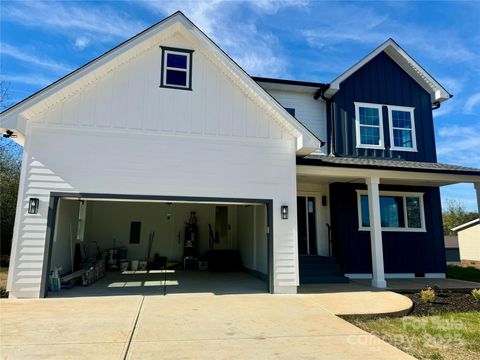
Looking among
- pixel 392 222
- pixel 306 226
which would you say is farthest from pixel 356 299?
pixel 392 222

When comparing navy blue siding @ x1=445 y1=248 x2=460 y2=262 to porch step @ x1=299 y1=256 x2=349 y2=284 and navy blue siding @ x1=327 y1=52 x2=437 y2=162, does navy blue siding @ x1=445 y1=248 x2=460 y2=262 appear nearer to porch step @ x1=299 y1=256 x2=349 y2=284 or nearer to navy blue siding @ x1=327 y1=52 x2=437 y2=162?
navy blue siding @ x1=327 y1=52 x2=437 y2=162

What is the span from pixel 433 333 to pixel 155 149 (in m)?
6.95

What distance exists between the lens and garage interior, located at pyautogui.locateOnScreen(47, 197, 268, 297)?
32.8 ft

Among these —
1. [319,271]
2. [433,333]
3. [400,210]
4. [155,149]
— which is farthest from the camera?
[400,210]

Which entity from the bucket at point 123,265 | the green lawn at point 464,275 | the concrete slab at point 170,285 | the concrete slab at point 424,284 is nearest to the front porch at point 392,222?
the concrete slab at point 424,284

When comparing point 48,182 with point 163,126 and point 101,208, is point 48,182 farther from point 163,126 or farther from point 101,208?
point 101,208

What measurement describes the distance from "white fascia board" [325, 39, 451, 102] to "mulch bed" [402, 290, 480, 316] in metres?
7.24

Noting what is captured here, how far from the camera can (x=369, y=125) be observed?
12.3 metres

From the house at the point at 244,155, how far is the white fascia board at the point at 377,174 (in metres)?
0.05

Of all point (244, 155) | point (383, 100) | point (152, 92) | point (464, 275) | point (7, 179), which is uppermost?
point (383, 100)

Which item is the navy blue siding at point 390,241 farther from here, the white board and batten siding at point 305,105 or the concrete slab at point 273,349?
the concrete slab at point 273,349

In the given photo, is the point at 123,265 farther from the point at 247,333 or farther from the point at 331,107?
the point at 331,107

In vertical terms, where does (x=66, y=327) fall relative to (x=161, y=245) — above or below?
below

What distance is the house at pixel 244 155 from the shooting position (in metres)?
8.01
